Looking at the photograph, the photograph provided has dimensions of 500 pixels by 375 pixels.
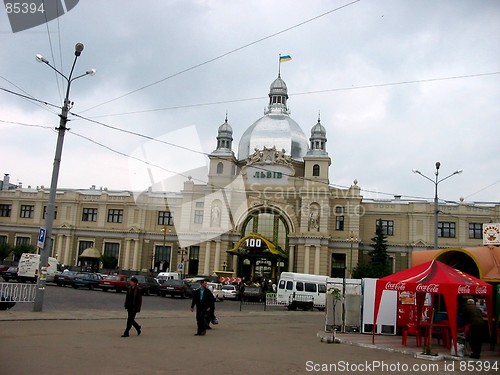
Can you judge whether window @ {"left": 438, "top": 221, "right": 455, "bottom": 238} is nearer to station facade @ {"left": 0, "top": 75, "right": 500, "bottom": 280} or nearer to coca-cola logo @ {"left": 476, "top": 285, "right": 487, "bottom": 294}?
station facade @ {"left": 0, "top": 75, "right": 500, "bottom": 280}

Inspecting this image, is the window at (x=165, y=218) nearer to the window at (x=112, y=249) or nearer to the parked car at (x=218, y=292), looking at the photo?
the window at (x=112, y=249)

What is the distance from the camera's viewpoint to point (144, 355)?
10.9 m

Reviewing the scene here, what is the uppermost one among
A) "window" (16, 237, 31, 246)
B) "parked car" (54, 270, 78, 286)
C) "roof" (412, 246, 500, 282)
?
"window" (16, 237, 31, 246)

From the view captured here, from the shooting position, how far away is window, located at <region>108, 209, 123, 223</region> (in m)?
63.4

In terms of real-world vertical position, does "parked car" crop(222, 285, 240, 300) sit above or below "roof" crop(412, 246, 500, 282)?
below

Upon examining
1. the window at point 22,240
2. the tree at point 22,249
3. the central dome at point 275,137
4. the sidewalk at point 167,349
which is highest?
the central dome at point 275,137

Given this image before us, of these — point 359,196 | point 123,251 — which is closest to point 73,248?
point 123,251

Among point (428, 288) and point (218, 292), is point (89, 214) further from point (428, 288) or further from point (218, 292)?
point (428, 288)

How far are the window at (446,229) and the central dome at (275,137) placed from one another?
56.6 ft

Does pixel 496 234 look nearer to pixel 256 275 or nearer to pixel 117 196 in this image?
pixel 256 275

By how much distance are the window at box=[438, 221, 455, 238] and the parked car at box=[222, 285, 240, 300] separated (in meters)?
25.3

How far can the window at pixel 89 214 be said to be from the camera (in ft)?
210

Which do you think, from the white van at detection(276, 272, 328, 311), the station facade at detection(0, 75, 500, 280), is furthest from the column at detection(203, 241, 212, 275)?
the white van at detection(276, 272, 328, 311)

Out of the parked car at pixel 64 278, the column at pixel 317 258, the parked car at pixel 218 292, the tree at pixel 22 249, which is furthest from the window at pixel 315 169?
the tree at pixel 22 249
